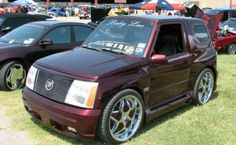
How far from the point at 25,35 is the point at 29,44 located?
1.45 ft

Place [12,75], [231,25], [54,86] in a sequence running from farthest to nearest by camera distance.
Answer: [231,25] → [12,75] → [54,86]

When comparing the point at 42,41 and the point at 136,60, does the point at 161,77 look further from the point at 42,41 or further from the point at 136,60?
the point at 42,41

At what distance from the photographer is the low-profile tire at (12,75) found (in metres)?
7.74

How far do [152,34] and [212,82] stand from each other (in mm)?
2312

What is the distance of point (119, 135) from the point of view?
5.11m

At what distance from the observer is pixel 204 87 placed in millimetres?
7148

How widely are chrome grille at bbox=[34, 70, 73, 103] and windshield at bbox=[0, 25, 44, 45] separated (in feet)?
11.1

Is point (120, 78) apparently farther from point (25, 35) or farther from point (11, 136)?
point (25, 35)

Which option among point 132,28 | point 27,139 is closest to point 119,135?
point 27,139

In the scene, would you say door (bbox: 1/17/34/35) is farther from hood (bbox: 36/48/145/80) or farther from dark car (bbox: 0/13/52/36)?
hood (bbox: 36/48/145/80)

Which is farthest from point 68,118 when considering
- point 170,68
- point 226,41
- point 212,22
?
point 226,41

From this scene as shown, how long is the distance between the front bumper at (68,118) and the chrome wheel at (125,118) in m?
0.36

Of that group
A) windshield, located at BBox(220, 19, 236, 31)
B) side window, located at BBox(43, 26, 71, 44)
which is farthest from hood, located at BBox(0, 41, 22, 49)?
windshield, located at BBox(220, 19, 236, 31)

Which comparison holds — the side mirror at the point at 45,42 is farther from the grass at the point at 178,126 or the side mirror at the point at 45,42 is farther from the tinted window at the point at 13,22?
the tinted window at the point at 13,22
